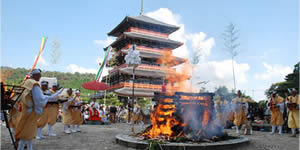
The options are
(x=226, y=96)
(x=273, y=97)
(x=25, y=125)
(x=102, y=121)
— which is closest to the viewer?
(x=25, y=125)

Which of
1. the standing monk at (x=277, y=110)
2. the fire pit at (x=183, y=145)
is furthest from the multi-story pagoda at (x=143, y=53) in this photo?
the fire pit at (x=183, y=145)

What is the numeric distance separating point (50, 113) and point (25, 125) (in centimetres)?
387

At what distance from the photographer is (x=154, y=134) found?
6.01m

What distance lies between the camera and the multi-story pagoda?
91.8 ft

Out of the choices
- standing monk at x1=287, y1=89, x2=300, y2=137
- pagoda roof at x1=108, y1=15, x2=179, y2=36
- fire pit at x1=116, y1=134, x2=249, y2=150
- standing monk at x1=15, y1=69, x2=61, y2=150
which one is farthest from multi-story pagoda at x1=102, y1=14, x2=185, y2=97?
standing monk at x1=15, y1=69, x2=61, y2=150

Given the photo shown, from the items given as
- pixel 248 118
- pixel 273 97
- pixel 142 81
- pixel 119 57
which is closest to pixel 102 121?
pixel 248 118

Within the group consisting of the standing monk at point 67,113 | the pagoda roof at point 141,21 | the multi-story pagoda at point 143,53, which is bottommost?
the standing monk at point 67,113

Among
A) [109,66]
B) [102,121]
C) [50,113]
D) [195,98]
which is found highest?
[109,66]

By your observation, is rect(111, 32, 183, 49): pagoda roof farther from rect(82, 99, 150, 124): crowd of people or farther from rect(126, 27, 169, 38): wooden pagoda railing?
rect(82, 99, 150, 124): crowd of people

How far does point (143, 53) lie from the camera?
1152 inches

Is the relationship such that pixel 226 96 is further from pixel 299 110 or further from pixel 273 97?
pixel 299 110

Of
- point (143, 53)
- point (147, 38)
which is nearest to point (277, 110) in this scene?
point (143, 53)

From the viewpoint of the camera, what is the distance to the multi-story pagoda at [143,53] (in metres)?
28.0

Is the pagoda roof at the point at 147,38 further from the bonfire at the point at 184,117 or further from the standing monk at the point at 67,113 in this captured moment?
the bonfire at the point at 184,117
